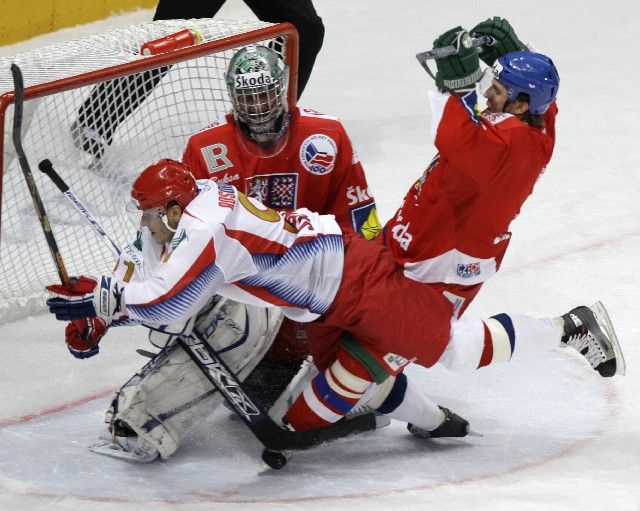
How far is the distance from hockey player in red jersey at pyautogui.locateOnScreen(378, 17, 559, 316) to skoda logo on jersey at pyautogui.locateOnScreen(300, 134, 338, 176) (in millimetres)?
309

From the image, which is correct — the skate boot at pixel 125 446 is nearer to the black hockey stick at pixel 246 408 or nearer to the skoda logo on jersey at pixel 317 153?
the black hockey stick at pixel 246 408

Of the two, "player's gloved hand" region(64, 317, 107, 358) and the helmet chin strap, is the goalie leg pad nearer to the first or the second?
"player's gloved hand" region(64, 317, 107, 358)

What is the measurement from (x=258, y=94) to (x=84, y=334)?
0.70 m

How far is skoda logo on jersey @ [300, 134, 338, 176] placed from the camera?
3539mm

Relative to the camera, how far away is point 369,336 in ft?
10.2

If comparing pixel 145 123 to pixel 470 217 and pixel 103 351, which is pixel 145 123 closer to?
pixel 103 351

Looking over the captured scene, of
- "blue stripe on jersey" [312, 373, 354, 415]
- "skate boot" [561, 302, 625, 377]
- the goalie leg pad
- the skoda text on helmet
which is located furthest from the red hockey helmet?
"skate boot" [561, 302, 625, 377]

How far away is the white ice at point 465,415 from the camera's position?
300cm

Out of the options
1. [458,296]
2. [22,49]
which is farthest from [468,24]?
[458,296]

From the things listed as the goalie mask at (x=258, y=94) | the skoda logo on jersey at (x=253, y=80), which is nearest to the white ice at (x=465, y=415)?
the goalie mask at (x=258, y=94)

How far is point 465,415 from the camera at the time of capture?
11.4 ft

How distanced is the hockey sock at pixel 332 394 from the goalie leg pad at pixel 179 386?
0.19m

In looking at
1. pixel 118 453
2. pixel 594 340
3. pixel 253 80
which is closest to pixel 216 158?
pixel 253 80

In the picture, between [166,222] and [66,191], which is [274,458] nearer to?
[166,222]
